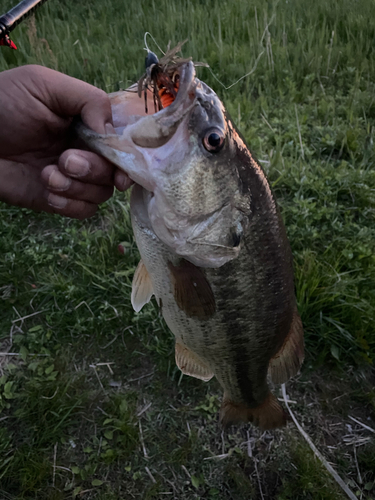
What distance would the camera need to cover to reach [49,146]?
1.91 meters

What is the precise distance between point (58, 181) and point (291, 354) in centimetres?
137

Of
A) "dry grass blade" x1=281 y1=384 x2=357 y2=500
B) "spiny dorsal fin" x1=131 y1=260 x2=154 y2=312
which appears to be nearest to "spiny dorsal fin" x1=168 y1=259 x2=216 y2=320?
"spiny dorsal fin" x1=131 y1=260 x2=154 y2=312

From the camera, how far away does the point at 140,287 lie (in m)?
1.83

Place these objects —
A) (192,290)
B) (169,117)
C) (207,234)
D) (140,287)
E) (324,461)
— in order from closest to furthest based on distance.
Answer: (169,117)
(207,234)
(192,290)
(140,287)
(324,461)

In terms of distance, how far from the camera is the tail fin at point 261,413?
2.09 meters

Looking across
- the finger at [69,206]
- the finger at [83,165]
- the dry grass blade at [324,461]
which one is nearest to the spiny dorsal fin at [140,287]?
the finger at [69,206]

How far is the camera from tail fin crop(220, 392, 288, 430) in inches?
82.4

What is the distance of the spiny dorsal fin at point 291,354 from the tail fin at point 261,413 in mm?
257

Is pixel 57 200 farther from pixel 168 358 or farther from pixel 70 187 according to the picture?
pixel 168 358

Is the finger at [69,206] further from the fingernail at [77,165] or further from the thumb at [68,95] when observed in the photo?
the thumb at [68,95]

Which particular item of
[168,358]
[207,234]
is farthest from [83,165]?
[168,358]

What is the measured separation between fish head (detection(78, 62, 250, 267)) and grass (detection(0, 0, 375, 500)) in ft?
4.12

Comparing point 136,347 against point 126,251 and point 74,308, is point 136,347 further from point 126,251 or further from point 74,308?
point 126,251

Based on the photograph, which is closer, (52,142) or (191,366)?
(52,142)
